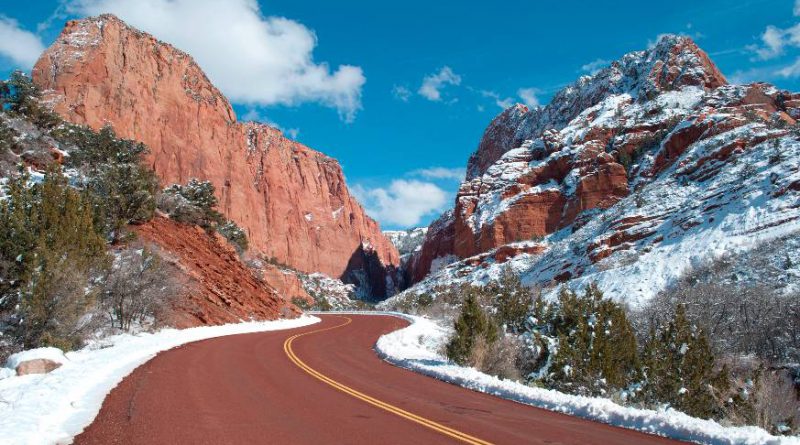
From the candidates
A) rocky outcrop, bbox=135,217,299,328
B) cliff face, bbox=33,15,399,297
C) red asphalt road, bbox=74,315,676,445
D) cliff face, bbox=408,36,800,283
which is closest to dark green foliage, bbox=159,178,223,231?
rocky outcrop, bbox=135,217,299,328

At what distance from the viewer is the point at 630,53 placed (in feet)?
476

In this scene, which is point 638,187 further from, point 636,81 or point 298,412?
point 298,412

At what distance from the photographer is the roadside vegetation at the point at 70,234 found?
46.1 ft

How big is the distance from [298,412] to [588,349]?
15336mm

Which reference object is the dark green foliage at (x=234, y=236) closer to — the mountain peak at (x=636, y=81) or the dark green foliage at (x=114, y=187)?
the dark green foliage at (x=114, y=187)

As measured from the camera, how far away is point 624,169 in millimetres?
96688

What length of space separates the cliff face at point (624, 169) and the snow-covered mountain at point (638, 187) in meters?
0.28

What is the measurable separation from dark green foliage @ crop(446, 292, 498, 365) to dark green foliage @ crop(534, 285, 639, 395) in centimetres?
339

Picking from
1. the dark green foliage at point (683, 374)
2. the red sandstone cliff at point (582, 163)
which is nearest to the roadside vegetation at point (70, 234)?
the dark green foliage at point (683, 374)

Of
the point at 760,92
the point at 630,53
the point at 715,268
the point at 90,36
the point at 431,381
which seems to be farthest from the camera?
the point at 630,53

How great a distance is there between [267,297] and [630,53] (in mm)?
142317

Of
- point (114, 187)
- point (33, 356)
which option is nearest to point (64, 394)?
point (33, 356)

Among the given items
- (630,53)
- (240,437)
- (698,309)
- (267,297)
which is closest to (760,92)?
(630,53)

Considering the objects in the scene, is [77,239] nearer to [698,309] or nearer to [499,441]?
[499,441]
